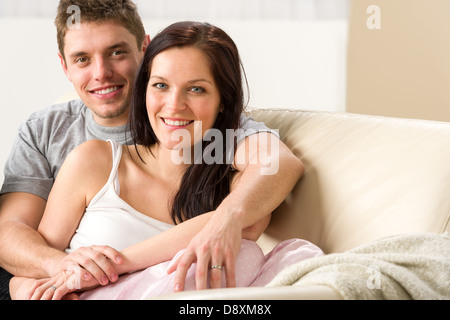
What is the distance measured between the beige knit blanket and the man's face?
888 mm

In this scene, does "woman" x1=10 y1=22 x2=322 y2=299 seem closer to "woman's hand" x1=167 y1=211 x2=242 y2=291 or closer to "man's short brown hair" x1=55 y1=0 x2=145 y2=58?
"woman's hand" x1=167 y1=211 x2=242 y2=291

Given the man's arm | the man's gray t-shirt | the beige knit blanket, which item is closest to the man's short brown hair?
the man's gray t-shirt

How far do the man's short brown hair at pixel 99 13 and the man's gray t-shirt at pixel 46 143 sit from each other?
0.22 meters

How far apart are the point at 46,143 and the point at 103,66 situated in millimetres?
272

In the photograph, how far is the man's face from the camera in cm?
158

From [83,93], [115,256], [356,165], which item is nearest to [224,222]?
[115,256]

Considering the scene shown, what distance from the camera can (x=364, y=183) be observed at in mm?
1205

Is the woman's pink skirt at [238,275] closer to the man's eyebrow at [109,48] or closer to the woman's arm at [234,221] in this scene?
the woman's arm at [234,221]

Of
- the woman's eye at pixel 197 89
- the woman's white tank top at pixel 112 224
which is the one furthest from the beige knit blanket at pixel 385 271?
the woman's eye at pixel 197 89

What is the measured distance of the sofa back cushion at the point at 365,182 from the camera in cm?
111

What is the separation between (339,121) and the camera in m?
1.40

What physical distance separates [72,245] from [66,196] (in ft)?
0.37

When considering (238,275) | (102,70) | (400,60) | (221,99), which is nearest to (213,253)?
(238,275)

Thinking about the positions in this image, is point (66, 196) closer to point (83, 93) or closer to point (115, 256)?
point (115, 256)
